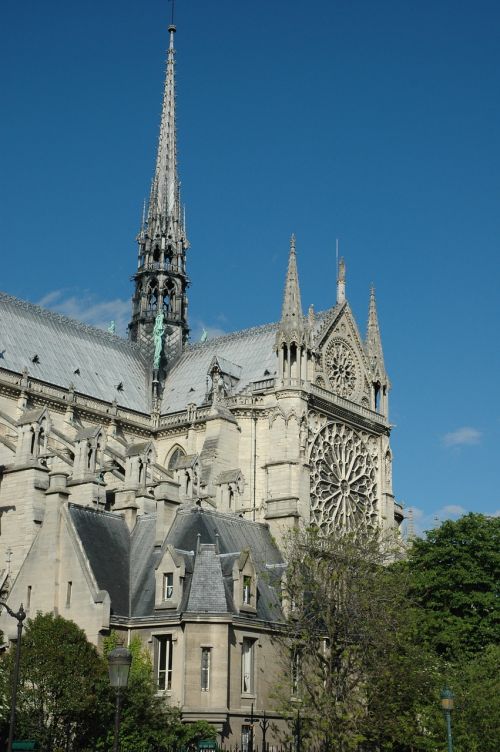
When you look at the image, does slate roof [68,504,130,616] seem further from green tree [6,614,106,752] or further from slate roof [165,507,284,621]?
green tree [6,614,106,752]

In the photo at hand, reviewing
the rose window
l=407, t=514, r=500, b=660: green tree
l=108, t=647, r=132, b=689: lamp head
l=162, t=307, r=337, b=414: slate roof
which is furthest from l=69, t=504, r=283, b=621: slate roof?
l=162, t=307, r=337, b=414: slate roof

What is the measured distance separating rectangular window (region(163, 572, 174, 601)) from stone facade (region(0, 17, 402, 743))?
7cm

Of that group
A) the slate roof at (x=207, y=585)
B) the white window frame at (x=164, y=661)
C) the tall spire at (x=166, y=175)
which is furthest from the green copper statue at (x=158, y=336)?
the white window frame at (x=164, y=661)

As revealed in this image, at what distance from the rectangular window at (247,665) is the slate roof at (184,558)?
1.30 metres

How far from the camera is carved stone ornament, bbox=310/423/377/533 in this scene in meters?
64.7

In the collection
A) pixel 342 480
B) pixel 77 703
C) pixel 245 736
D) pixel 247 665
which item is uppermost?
pixel 342 480

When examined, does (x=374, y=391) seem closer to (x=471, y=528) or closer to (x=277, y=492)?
(x=277, y=492)

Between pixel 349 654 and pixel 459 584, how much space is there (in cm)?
1483

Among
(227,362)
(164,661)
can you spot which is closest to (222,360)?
(227,362)

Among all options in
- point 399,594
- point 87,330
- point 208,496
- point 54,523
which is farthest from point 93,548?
point 87,330

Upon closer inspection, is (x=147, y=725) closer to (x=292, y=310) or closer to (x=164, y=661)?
(x=164, y=661)

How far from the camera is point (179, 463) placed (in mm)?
55281

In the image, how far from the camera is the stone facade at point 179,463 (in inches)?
1531

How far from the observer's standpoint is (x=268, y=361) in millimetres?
71062
